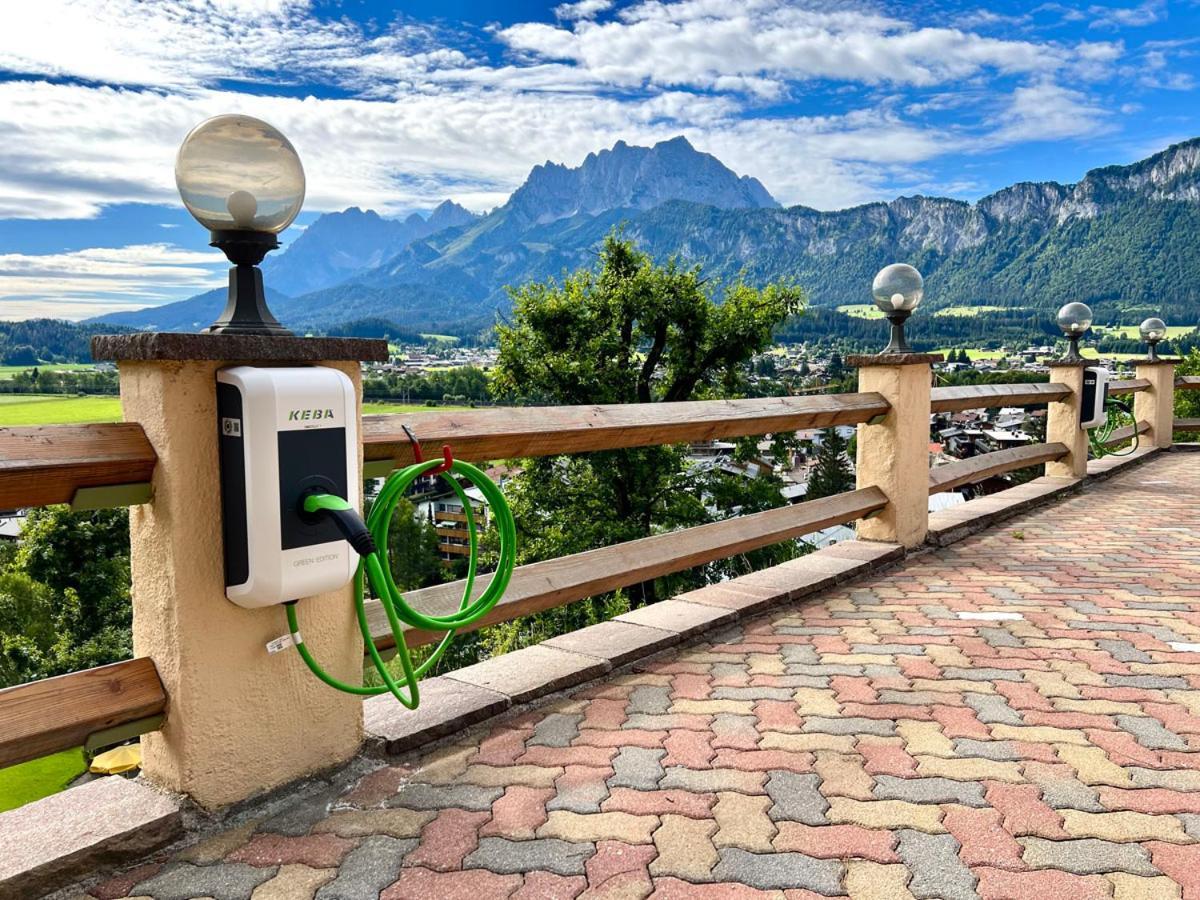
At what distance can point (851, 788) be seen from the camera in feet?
7.18

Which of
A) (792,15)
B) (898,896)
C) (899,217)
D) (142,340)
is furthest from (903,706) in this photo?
(899,217)

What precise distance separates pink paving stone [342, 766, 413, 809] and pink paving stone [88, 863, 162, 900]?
0.46m

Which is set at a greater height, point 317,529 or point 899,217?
point 899,217

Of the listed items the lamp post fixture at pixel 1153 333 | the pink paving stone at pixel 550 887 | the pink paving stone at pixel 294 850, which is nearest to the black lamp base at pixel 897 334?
the pink paving stone at pixel 550 887

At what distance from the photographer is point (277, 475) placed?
1.94 metres

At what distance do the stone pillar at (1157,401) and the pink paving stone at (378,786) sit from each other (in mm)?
11059

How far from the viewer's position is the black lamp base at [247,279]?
2.10 metres

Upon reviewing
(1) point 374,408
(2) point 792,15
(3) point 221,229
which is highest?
(2) point 792,15

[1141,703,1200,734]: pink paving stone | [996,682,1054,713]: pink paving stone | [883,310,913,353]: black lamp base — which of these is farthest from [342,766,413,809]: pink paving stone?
[883,310,913,353]: black lamp base

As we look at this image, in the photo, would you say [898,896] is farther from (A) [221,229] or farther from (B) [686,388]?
(B) [686,388]

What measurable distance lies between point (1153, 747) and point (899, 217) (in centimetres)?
21584

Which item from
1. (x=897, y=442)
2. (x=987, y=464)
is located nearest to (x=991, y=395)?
(x=987, y=464)

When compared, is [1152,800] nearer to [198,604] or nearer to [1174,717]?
[1174,717]

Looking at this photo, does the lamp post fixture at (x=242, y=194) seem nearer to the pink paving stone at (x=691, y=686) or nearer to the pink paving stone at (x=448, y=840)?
the pink paving stone at (x=448, y=840)
